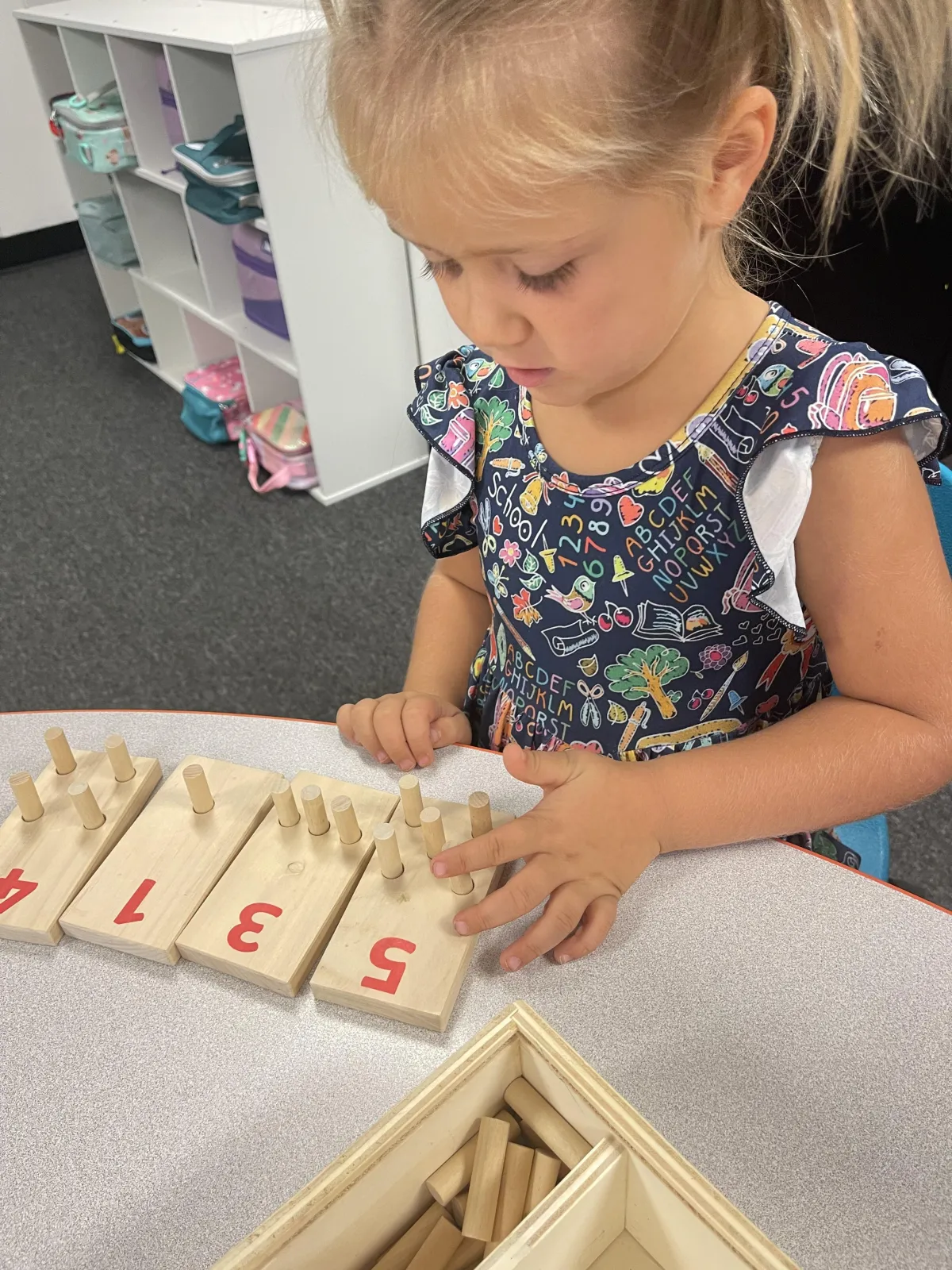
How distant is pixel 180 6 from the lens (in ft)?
6.70

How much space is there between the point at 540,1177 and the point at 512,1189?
0.5 inches

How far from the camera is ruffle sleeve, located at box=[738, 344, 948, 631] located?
0.55 metres

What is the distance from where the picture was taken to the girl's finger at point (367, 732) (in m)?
0.65

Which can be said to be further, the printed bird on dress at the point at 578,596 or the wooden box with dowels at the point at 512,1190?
the printed bird on dress at the point at 578,596

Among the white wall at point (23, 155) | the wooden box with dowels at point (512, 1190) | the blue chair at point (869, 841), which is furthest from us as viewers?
the white wall at point (23, 155)

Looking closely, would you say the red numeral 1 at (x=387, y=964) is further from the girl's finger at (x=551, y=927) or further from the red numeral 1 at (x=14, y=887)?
the red numeral 1 at (x=14, y=887)

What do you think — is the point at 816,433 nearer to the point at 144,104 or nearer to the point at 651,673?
the point at 651,673

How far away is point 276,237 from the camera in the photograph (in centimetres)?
174

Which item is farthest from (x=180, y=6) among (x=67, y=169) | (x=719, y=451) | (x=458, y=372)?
(x=719, y=451)

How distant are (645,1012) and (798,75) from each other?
1.53 ft

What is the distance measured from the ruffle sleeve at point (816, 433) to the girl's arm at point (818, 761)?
12 millimetres

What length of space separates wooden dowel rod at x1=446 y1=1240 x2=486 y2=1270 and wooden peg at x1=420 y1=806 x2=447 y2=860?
198mm

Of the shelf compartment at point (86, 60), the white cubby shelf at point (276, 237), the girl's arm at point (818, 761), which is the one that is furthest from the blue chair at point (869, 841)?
the shelf compartment at point (86, 60)

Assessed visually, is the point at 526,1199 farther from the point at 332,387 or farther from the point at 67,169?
the point at 67,169
